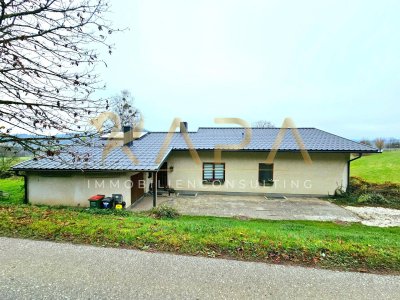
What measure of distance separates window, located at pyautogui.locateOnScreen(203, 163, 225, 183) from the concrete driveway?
1.16 metres

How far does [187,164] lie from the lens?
1334cm

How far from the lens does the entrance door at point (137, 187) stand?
10581mm

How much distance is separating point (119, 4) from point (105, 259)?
5.30m

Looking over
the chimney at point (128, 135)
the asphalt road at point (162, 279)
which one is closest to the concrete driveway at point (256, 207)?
the chimney at point (128, 135)

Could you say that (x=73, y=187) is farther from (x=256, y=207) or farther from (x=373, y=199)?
(x=373, y=199)

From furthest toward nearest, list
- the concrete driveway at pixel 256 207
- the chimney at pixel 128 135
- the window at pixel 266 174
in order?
the chimney at pixel 128 135, the window at pixel 266 174, the concrete driveway at pixel 256 207

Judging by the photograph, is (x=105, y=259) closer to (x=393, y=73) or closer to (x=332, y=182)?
(x=332, y=182)

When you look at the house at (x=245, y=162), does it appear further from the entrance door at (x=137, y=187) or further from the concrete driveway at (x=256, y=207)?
the concrete driveway at (x=256, y=207)

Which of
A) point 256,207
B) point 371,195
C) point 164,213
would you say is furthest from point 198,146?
point 371,195

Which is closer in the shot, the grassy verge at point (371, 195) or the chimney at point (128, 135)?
the grassy verge at point (371, 195)

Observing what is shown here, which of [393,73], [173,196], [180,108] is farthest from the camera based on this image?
[180,108]

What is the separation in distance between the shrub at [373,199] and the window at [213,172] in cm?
742

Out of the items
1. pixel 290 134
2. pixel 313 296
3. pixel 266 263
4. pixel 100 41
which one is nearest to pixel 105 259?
pixel 266 263

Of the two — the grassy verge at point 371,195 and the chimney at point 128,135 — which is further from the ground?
the chimney at point 128,135
